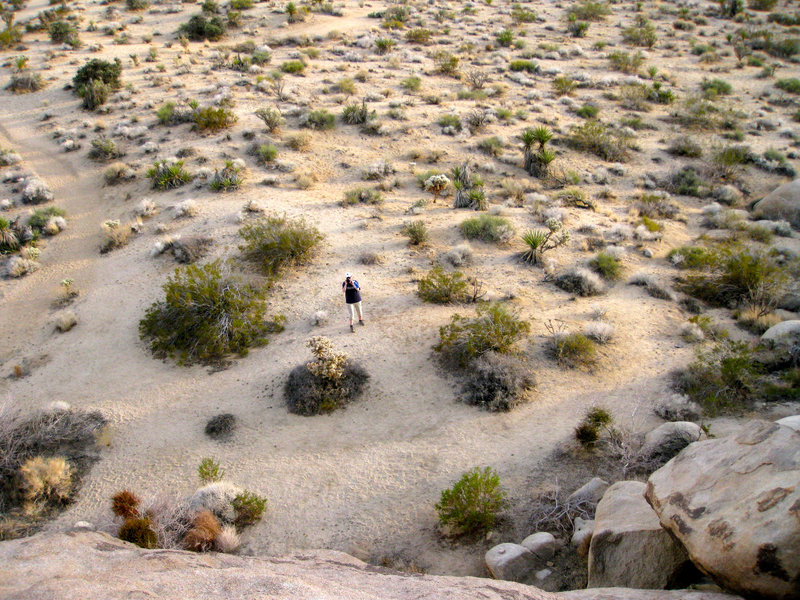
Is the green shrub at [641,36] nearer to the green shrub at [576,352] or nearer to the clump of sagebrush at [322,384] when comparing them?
the green shrub at [576,352]

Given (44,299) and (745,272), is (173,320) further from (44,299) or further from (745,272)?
(745,272)

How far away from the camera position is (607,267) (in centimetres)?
1495

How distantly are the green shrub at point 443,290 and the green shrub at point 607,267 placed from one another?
464cm

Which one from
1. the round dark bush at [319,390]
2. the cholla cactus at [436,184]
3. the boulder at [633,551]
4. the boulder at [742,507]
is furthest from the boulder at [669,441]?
the cholla cactus at [436,184]

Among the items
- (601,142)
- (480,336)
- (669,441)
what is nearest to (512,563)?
(669,441)

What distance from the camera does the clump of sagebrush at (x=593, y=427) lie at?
9.20m

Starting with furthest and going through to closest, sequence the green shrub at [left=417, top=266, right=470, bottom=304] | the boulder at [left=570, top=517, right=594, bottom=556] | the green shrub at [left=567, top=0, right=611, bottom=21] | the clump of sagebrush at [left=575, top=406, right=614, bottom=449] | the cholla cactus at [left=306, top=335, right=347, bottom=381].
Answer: the green shrub at [left=567, top=0, right=611, bottom=21]
the green shrub at [left=417, top=266, right=470, bottom=304]
the cholla cactus at [left=306, top=335, right=347, bottom=381]
the clump of sagebrush at [left=575, top=406, right=614, bottom=449]
the boulder at [left=570, top=517, right=594, bottom=556]

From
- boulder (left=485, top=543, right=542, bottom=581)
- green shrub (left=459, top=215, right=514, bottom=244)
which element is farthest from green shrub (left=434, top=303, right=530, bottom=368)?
green shrub (left=459, top=215, right=514, bottom=244)

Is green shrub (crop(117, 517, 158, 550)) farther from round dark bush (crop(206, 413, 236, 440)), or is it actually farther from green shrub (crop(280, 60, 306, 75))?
green shrub (crop(280, 60, 306, 75))

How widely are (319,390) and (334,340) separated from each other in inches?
74.2

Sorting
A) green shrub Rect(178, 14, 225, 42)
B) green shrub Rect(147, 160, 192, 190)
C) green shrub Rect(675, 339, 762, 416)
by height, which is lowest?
green shrub Rect(675, 339, 762, 416)

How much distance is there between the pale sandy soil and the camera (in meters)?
8.94

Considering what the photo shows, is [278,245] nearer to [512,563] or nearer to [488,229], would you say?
[488,229]

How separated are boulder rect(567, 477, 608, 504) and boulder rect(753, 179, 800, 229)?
15785 millimetres
